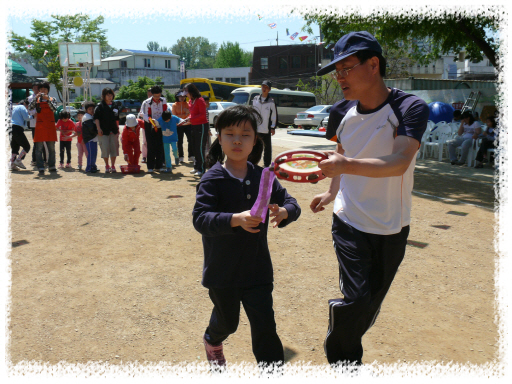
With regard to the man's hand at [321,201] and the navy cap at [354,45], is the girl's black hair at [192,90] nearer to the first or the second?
the man's hand at [321,201]

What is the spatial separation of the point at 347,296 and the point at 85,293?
254 centimetres

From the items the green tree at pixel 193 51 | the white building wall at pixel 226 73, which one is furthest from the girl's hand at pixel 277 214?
the green tree at pixel 193 51

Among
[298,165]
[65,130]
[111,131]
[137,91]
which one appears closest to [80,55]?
[65,130]

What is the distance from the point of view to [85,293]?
416cm

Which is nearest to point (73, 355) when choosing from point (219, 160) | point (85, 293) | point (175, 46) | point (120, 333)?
point (120, 333)

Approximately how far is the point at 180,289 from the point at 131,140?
748 cm

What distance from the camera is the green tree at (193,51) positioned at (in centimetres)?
13238

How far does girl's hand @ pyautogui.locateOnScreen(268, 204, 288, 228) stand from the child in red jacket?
9.12 m

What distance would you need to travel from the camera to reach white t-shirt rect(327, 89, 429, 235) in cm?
257

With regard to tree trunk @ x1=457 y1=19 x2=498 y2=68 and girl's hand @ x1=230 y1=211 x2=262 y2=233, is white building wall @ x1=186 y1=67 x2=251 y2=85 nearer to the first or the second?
tree trunk @ x1=457 y1=19 x2=498 y2=68

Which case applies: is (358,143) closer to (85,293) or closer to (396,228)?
(396,228)

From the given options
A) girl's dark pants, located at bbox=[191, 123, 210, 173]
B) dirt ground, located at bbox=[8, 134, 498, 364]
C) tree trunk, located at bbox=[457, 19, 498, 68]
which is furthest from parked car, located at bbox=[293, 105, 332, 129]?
dirt ground, located at bbox=[8, 134, 498, 364]

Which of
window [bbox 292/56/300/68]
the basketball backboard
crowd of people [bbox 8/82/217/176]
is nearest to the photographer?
crowd of people [bbox 8/82/217/176]

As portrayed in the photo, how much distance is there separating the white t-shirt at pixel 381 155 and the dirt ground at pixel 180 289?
1038mm
